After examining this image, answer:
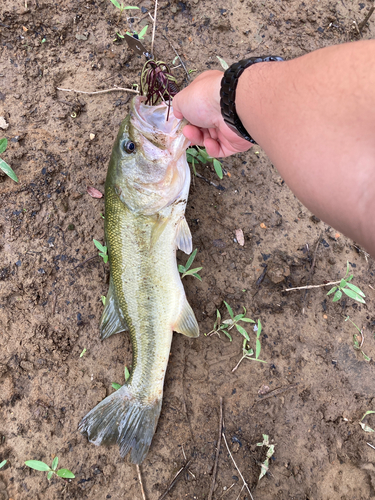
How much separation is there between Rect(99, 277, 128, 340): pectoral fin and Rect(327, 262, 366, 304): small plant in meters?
2.10

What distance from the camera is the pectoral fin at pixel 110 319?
9.39 ft

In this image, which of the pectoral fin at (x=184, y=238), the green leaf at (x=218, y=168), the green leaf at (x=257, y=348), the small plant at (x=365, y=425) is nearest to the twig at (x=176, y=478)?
the green leaf at (x=257, y=348)

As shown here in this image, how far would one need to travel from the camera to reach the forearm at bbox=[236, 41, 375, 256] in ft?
4.12

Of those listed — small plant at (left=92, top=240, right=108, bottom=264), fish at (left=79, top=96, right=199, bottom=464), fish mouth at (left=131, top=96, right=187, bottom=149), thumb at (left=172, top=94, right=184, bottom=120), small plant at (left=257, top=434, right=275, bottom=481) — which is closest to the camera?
thumb at (left=172, top=94, right=184, bottom=120)

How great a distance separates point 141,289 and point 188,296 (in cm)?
56

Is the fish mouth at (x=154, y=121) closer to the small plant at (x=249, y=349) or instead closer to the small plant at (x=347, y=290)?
the small plant at (x=249, y=349)

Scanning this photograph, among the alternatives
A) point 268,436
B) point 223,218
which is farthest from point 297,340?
point 223,218

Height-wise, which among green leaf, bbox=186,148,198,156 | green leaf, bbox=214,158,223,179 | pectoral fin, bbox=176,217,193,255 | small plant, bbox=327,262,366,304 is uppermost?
green leaf, bbox=186,148,198,156

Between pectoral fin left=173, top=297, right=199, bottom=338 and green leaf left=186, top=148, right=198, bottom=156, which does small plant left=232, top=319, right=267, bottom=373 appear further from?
green leaf left=186, top=148, right=198, bottom=156

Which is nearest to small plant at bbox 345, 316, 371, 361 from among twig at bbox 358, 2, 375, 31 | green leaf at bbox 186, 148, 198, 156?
green leaf at bbox 186, 148, 198, 156

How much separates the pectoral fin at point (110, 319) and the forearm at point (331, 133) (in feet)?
6.39

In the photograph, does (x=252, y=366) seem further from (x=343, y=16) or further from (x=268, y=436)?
(x=343, y=16)

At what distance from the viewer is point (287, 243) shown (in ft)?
10.5

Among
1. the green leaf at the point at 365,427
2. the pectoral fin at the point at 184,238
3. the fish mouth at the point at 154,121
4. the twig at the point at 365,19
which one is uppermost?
the twig at the point at 365,19
